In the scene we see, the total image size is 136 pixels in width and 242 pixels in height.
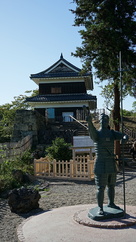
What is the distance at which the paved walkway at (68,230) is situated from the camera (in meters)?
4.98

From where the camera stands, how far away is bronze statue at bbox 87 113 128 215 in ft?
19.7

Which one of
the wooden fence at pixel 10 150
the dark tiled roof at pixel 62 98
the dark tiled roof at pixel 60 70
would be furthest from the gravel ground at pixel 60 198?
the dark tiled roof at pixel 60 70

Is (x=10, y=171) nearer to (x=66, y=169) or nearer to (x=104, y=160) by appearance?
(x=66, y=169)

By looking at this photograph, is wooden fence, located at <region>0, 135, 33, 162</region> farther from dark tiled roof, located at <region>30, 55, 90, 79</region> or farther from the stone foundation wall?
dark tiled roof, located at <region>30, 55, 90, 79</region>

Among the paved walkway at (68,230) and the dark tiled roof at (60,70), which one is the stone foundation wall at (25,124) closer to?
the dark tiled roof at (60,70)

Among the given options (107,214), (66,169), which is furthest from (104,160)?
(66,169)

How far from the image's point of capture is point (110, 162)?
239 inches

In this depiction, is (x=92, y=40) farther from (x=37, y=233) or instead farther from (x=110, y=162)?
(x=37, y=233)

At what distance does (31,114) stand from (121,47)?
10.2 metres

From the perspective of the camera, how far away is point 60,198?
8.63 meters

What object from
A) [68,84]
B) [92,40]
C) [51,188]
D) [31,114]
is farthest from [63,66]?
[51,188]

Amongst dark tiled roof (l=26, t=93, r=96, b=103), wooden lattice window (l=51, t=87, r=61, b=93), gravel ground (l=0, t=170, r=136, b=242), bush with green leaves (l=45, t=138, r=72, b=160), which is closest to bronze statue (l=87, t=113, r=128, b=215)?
gravel ground (l=0, t=170, r=136, b=242)

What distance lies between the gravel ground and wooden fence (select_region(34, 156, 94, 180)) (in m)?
0.58

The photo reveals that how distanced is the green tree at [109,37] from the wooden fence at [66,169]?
510cm
